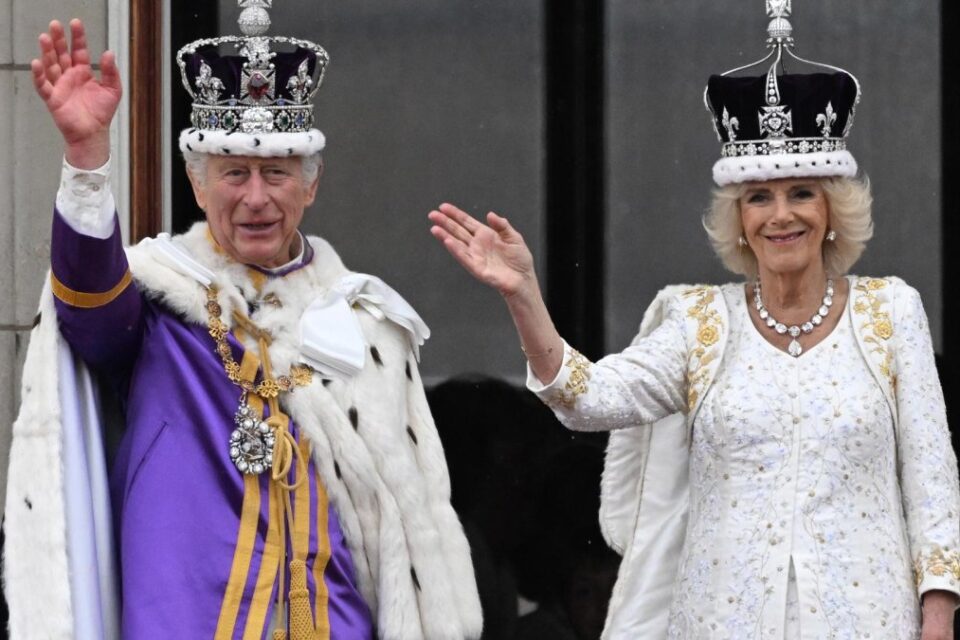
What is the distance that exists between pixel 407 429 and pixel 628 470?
59 centimetres

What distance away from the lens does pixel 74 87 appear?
427 cm

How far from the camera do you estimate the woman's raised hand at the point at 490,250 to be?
4.33 m

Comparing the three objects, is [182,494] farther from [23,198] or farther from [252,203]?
[23,198]

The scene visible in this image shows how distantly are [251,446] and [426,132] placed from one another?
1.76m

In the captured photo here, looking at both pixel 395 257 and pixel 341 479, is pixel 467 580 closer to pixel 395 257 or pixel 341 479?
pixel 341 479

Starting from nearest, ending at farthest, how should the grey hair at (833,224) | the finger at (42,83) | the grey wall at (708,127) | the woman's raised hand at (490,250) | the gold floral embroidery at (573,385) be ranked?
the finger at (42,83), the woman's raised hand at (490,250), the gold floral embroidery at (573,385), the grey hair at (833,224), the grey wall at (708,127)

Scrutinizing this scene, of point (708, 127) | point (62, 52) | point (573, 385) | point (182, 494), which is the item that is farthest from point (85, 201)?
point (708, 127)

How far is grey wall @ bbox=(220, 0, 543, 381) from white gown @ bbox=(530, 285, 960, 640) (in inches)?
57.4

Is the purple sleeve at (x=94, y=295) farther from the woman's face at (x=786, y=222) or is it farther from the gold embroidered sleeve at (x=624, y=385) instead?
the woman's face at (x=786, y=222)

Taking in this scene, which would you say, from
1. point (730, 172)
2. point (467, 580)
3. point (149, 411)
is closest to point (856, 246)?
point (730, 172)

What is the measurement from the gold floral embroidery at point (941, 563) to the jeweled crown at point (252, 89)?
5.08ft

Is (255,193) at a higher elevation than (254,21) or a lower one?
lower

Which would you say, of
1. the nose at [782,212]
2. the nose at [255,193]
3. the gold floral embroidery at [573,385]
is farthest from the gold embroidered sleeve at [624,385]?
the nose at [255,193]

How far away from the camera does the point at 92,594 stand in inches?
173
